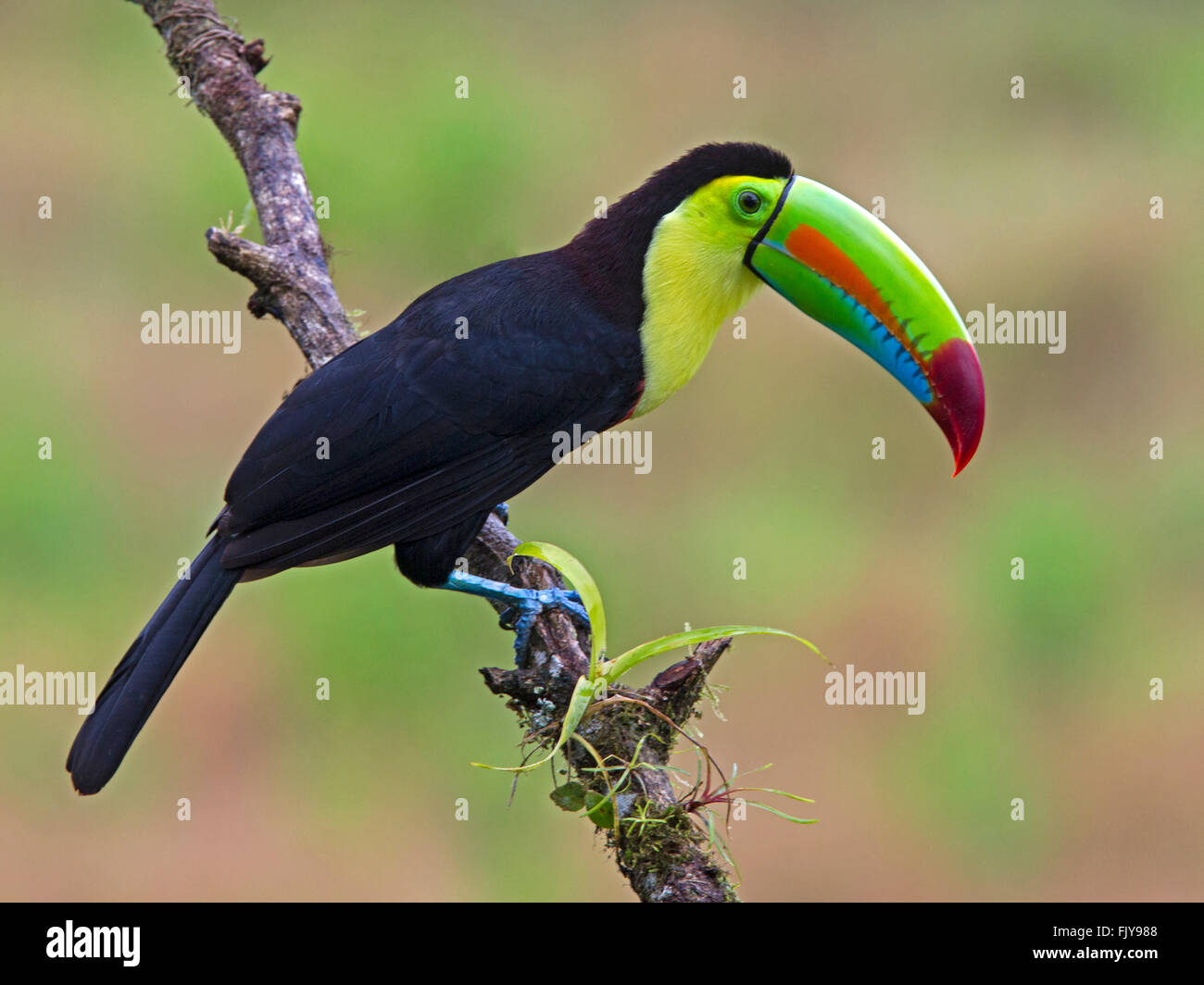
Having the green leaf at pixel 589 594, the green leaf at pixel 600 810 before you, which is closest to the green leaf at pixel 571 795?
the green leaf at pixel 600 810

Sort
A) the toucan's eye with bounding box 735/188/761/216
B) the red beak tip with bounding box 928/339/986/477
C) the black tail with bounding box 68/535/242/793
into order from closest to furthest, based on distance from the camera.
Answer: the black tail with bounding box 68/535/242/793, the red beak tip with bounding box 928/339/986/477, the toucan's eye with bounding box 735/188/761/216

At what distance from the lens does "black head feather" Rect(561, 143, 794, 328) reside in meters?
3.24

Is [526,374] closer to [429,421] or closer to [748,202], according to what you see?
[429,421]

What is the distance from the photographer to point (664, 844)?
253 cm

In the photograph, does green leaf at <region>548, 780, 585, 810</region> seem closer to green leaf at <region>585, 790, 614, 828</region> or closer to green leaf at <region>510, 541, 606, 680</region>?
green leaf at <region>585, 790, 614, 828</region>

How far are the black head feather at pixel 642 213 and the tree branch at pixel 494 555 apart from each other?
0.72 m

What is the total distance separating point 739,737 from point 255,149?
3054 mm

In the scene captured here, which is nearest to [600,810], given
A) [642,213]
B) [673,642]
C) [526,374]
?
[673,642]

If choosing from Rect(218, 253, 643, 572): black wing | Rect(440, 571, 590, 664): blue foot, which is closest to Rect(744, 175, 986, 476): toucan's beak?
Rect(218, 253, 643, 572): black wing

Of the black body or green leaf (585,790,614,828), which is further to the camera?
the black body

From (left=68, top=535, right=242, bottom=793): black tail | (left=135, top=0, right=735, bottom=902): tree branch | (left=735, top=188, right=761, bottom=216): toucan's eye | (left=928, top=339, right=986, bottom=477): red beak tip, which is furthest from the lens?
(left=735, top=188, right=761, bottom=216): toucan's eye

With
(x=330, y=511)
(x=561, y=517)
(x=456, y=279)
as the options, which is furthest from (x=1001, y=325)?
(x=330, y=511)

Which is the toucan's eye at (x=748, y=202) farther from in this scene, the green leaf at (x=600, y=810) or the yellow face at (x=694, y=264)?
the green leaf at (x=600, y=810)

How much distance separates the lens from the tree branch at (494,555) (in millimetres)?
2541
